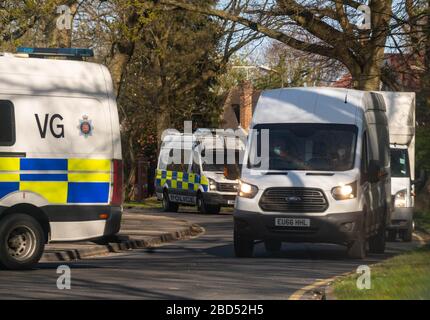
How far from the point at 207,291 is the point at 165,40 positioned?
33.0m

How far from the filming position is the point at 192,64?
4453 cm

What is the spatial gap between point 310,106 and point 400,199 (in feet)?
20.2

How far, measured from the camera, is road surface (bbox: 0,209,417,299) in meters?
11.5

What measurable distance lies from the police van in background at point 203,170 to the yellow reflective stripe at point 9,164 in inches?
726

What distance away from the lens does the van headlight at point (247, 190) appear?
647 inches

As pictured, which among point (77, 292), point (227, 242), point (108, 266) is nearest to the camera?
point (77, 292)

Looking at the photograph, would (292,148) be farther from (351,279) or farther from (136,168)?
(136,168)

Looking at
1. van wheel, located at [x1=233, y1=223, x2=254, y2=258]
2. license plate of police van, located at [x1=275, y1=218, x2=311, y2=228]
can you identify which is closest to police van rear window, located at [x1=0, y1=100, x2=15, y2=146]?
van wheel, located at [x1=233, y1=223, x2=254, y2=258]

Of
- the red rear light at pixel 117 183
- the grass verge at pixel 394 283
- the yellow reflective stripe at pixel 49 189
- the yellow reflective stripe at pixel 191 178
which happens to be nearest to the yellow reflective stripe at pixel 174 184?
the yellow reflective stripe at pixel 191 178

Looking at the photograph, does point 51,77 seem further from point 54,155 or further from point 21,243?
point 21,243

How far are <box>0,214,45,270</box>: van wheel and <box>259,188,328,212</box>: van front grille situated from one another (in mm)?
3965

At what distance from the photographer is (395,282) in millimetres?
11844

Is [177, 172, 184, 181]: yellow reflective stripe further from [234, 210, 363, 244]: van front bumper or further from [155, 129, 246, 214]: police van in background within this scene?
[234, 210, 363, 244]: van front bumper

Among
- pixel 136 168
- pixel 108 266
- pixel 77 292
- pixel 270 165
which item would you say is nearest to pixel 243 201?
pixel 270 165
